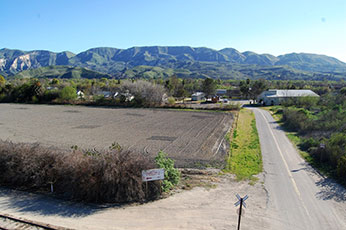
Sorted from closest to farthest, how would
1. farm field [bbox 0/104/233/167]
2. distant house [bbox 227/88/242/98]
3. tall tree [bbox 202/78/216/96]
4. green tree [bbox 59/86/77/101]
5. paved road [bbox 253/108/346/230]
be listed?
paved road [bbox 253/108/346/230] < farm field [bbox 0/104/233/167] < green tree [bbox 59/86/77/101] < tall tree [bbox 202/78/216/96] < distant house [bbox 227/88/242/98]

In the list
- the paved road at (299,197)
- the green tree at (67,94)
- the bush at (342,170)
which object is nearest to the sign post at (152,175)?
the paved road at (299,197)

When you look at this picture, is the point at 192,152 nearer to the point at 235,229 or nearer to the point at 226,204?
the point at 226,204

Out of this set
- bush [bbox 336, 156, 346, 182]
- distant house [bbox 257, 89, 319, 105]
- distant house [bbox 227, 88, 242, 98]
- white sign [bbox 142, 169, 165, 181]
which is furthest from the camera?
distant house [bbox 227, 88, 242, 98]

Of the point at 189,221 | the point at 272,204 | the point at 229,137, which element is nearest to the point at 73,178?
the point at 189,221

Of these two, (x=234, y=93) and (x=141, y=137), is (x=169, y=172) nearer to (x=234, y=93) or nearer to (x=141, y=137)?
(x=141, y=137)

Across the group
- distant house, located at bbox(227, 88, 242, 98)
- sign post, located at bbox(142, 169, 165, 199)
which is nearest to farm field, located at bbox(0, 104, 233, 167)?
sign post, located at bbox(142, 169, 165, 199)

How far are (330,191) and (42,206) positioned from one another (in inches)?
616

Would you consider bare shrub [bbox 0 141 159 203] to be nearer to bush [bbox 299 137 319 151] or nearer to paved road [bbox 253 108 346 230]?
paved road [bbox 253 108 346 230]

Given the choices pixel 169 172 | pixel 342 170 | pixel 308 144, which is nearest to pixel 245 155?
pixel 342 170

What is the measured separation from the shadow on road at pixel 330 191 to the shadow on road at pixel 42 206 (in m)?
11.7

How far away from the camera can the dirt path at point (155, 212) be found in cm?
978

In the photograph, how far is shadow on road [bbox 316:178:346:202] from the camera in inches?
487

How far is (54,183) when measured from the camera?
13.2 metres

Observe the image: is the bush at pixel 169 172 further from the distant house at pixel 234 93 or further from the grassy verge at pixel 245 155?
the distant house at pixel 234 93
